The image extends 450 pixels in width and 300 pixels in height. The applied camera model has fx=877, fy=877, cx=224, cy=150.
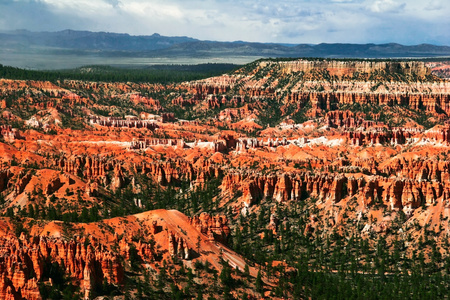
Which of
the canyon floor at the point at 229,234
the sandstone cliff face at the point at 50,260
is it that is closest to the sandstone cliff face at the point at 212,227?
the canyon floor at the point at 229,234

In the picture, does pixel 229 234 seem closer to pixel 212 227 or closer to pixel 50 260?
pixel 212 227

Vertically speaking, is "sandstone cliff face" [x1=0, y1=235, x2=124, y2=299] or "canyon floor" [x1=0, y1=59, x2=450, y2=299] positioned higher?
"sandstone cliff face" [x1=0, y1=235, x2=124, y2=299]

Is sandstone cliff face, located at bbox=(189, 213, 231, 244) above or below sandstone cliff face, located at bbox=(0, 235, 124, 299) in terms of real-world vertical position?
below

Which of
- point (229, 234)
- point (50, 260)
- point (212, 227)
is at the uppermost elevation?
point (50, 260)

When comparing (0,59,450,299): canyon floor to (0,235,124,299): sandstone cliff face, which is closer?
(0,235,124,299): sandstone cliff face

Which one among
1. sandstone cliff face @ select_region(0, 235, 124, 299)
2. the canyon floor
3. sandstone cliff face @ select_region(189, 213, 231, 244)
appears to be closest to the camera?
sandstone cliff face @ select_region(0, 235, 124, 299)

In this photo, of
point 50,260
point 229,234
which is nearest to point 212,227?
point 229,234

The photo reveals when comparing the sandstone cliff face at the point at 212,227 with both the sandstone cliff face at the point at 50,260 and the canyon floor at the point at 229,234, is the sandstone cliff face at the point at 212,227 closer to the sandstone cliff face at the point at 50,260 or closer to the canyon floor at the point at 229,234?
the canyon floor at the point at 229,234

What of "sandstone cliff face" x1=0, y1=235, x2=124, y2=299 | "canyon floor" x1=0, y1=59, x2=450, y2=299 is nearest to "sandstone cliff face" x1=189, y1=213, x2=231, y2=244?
"canyon floor" x1=0, y1=59, x2=450, y2=299

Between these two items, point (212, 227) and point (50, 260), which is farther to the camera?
point (212, 227)

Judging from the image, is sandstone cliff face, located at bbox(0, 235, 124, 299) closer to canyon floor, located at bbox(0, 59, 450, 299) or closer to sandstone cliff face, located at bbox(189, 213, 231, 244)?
canyon floor, located at bbox(0, 59, 450, 299)

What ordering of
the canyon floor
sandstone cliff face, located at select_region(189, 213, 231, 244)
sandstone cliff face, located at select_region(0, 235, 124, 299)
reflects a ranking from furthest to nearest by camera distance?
1. sandstone cliff face, located at select_region(189, 213, 231, 244)
2. the canyon floor
3. sandstone cliff face, located at select_region(0, 235, 124, 299)
